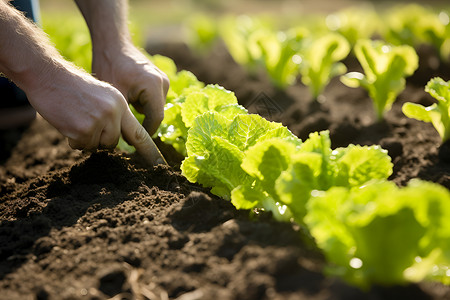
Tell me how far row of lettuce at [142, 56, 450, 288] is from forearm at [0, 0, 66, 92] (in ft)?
2.42

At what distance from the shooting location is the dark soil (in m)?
1.55

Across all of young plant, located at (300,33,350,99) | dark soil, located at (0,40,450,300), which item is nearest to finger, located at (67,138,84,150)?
dark soil, located at (0,40,450,300)

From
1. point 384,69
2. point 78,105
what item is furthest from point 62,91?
point 384,69

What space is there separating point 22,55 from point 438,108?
226cm

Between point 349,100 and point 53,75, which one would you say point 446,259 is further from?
point 349,100

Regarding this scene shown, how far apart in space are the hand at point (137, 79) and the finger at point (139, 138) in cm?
19

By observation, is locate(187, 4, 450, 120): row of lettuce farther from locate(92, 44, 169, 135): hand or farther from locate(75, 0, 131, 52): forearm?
locate(75, 0, 131, 52): forearm

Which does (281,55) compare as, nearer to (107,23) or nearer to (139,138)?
(107,23)

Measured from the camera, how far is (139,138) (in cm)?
240

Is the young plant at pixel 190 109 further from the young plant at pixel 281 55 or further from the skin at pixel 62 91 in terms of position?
the young plant at pixel 281 55

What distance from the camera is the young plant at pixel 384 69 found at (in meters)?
3.39

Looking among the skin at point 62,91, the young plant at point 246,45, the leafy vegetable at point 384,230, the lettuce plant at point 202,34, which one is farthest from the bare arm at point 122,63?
the lettuce plant at point 202,34

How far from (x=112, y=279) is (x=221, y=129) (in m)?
0.85

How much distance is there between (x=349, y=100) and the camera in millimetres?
4801
